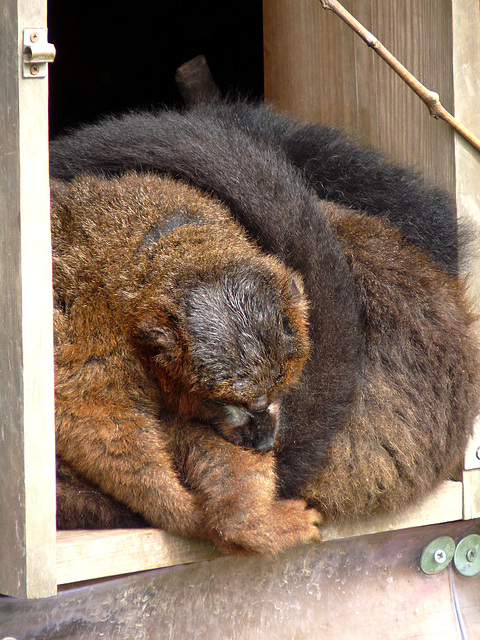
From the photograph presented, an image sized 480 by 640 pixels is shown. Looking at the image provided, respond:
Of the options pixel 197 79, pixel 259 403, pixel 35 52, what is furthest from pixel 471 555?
pixel 197 79

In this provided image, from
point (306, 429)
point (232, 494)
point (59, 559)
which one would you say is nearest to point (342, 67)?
Result: point (306, 429)

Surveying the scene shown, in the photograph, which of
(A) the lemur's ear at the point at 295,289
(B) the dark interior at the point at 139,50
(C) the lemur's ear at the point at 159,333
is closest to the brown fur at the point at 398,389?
(A) the lemur's ear at the point at 295,289

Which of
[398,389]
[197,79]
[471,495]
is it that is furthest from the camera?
[197,79]

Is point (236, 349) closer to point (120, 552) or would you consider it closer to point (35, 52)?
point (120, 552)

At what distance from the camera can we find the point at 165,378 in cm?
172

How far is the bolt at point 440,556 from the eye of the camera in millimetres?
2254

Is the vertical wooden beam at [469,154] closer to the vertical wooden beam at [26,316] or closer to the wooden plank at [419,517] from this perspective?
the wooden plank at [419,517]

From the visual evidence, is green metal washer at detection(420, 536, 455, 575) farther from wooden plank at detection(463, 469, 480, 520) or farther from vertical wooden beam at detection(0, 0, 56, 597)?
vertical wooden beam at detection(0, 0, 56, 597)

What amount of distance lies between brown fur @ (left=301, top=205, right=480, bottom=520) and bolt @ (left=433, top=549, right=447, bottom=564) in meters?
0.30

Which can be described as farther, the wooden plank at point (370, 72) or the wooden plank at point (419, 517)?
the wooden plank at point (370, 72)

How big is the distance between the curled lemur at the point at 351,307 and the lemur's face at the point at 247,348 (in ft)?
0.20

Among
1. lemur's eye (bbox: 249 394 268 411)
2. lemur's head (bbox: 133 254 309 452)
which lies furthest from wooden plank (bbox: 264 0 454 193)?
lemur's eye (bbox: 249 394 268 411)

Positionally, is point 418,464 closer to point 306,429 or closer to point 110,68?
point 306,429

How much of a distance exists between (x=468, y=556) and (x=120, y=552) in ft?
3.98
